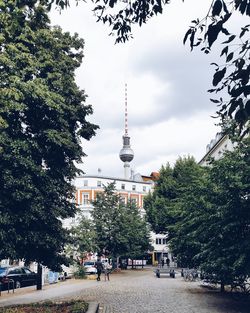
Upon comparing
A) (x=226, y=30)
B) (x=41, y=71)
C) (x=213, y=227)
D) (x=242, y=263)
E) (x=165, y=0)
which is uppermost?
(x=41, y=71)

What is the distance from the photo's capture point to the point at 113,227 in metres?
50.8

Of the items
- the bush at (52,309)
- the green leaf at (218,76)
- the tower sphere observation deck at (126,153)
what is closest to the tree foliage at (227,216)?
the bush at (52,309)

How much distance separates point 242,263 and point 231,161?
3.86 meters

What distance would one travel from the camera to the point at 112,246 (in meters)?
50.7

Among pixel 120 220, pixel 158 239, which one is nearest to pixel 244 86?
pixel 120 220

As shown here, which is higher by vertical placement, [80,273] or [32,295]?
[80,273]

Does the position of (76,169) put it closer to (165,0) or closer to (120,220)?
(165,0)

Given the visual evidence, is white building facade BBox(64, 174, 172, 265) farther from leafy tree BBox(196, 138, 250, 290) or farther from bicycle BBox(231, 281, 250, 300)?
leafy tree BBox(196, 138, 250, 290)

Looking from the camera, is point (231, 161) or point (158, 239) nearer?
point (231, 161)

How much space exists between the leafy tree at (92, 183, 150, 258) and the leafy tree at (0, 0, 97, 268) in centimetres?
2983

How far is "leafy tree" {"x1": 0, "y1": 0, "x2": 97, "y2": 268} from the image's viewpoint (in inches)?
672

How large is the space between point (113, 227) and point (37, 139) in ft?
109

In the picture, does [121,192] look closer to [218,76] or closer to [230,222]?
[230,222]

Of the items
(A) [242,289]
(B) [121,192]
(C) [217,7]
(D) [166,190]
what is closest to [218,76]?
(C) [217,7]
